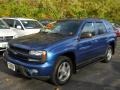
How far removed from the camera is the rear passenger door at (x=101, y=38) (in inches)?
310

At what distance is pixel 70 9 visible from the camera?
34.8 meters

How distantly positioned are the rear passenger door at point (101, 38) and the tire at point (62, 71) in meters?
1.55

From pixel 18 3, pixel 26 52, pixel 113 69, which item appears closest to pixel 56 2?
pixel 18 3

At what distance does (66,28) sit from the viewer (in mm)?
7262

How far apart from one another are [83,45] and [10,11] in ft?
71.8

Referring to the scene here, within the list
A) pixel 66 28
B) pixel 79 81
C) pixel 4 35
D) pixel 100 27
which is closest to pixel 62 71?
pixel 79 81

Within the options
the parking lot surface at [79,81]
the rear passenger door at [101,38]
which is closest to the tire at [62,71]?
the parking lot surface at [79,81]

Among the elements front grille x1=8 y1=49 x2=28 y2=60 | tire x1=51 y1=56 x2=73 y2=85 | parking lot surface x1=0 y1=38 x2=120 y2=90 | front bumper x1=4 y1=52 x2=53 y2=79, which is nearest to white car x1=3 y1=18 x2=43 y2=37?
parking lot surface x1=0 y1=38 x2=120 y2=90

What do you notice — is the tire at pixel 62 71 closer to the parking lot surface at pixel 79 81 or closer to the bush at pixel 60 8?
the parking lot surface at pixel 79 81

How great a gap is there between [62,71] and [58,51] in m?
0.61

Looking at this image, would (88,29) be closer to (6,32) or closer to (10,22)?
(6,32)

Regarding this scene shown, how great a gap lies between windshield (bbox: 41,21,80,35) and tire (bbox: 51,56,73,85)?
0.89 meters

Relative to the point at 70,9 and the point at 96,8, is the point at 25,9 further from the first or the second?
the point at 96,8

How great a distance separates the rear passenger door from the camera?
7886 millimetres
